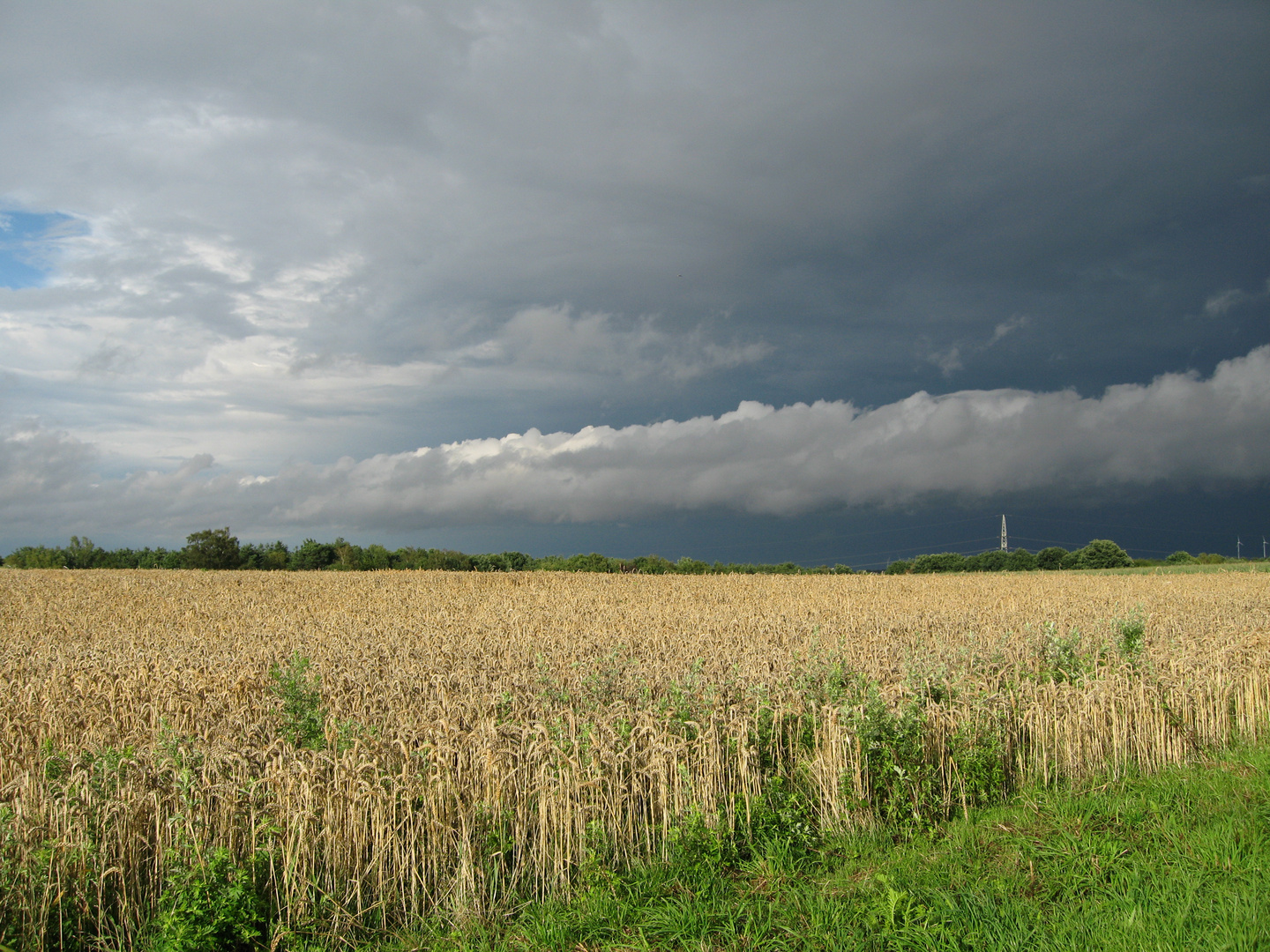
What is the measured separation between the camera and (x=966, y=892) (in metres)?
6.24

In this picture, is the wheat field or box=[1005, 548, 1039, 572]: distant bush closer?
the wheat field

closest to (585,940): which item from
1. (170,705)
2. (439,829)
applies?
(439,829)

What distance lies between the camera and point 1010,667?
1315cm

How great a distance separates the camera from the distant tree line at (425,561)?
61.5 metres

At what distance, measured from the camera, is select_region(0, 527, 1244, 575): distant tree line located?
202 feet

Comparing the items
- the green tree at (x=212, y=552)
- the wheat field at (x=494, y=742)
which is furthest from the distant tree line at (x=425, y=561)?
the wheat field at (x=494, y=742)

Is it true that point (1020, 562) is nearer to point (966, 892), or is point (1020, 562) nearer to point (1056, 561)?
point (1056, 561)

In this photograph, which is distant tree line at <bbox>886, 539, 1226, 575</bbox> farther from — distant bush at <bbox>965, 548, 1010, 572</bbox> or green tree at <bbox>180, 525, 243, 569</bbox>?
green tree at <bbox>180, 525, 243, 569</bbox>

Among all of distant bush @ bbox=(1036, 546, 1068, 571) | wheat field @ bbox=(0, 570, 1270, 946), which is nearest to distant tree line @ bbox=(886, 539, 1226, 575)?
distant bush @ bbox=(1036, 546, 1068, 571)

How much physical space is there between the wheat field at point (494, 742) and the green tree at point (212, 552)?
183 ft

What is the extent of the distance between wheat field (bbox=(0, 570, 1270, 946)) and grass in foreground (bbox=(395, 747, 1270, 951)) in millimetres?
464

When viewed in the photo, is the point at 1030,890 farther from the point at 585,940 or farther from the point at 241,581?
the point at 241,581

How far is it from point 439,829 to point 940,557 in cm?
7917

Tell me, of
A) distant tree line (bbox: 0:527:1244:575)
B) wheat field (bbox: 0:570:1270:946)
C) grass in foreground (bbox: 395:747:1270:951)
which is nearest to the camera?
grass in foreground (bbox: 395:747:1270:951)
